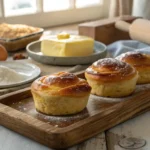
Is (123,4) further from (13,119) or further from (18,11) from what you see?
(13,119)

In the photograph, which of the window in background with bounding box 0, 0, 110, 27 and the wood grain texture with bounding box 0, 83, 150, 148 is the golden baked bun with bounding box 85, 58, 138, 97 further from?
the window in background with bounding box 0, 0, 110, 27

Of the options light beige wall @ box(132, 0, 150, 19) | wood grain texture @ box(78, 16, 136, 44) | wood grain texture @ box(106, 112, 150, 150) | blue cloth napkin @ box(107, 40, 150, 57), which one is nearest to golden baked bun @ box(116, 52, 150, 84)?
wood grain texture @ box(106, 112, 150, 150)

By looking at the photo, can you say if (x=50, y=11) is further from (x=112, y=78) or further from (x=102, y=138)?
(x=102, y=138)

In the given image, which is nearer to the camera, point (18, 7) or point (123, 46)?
point (123, 46)

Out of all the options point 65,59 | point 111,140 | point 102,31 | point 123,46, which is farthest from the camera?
point 102,31

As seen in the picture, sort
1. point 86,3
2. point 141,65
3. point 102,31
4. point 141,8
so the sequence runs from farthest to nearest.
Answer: point 86,3 → point 141,8 → point 102,31 → point 141,65

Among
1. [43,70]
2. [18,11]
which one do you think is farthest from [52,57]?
[18,11]

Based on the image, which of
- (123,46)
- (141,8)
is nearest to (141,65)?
(123,46)
